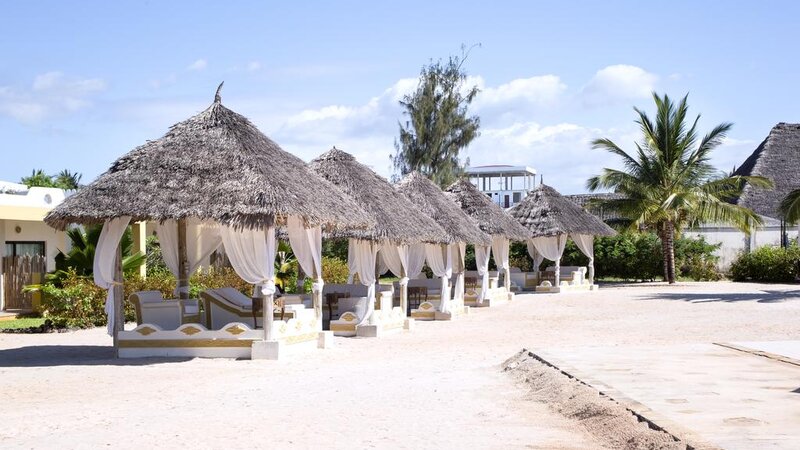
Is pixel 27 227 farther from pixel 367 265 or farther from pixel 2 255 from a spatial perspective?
pixel 367 265

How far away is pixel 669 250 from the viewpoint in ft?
111

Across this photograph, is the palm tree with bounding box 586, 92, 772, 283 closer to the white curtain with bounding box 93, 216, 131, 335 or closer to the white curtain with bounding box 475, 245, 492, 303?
the white curtain with bounding box 475, 245, 492, 303

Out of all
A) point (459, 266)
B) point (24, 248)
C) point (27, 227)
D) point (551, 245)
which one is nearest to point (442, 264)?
point (459, 266)

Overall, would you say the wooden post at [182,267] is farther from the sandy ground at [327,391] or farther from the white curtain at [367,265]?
the white curtain at [367,265]

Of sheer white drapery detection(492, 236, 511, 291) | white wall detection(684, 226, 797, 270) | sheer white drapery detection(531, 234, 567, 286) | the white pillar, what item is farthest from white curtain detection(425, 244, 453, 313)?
white wall detection(684, 226, 797, 270)

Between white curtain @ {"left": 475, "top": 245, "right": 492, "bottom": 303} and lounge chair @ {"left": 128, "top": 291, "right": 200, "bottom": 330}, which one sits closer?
lounge chair @ {"left": 128, "top": 291, "right": 200, "bottom": 330}

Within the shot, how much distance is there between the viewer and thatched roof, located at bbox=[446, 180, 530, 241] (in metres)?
27.7

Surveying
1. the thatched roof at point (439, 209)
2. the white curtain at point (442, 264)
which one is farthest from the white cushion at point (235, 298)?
the thatched roof at point (439, 209)

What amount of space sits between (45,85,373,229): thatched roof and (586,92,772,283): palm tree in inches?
803

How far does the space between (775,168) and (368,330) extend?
30.8 m

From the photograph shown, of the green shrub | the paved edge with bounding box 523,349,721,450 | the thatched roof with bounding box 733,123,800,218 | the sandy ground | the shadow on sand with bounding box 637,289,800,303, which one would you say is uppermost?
the thatched roof with bounding box 733,123,800,218

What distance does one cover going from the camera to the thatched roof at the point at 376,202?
17991mm

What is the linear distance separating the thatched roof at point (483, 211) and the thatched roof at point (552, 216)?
3070 millimetres

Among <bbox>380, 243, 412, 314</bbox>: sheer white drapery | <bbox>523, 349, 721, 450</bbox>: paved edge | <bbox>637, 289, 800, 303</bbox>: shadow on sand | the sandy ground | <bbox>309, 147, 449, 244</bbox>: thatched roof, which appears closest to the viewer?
<bbox>523, 349, 721, 450</bbox>: paved edge
